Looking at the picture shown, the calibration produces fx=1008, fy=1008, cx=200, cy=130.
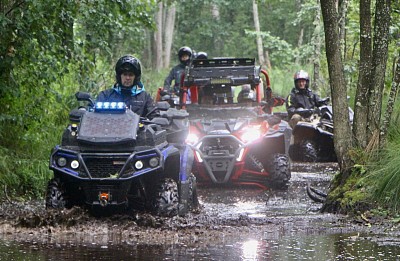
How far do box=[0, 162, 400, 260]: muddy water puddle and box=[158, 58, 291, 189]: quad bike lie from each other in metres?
3.34

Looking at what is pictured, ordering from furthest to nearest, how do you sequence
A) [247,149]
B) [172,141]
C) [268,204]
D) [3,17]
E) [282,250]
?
[247,149]
[268,204]
[3,17]
[172,141]
[282,250]

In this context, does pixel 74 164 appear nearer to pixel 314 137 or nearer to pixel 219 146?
pixel 219 146

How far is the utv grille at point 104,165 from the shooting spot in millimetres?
9875

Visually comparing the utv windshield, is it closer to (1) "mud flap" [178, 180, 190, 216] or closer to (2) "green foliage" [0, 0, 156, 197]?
(2) "green foliage" [0, 0, 156, 197]

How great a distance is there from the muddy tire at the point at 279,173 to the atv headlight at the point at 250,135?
48 centimetres

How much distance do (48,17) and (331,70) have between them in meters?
3.99

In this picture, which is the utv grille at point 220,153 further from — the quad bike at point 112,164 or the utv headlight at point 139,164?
the utv headlight at point 139,164

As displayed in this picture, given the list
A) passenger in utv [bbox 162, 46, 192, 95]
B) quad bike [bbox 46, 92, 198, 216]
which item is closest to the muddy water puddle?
quad bike [bbox 46, 92, 198, 216]

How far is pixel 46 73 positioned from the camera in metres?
13.7

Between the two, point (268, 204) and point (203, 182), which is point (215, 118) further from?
point (268, 204)

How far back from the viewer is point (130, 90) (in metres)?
11.2

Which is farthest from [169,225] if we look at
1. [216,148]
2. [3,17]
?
[216,148]

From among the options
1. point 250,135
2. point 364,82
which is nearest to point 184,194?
point 364,82

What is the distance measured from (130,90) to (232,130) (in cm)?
435
